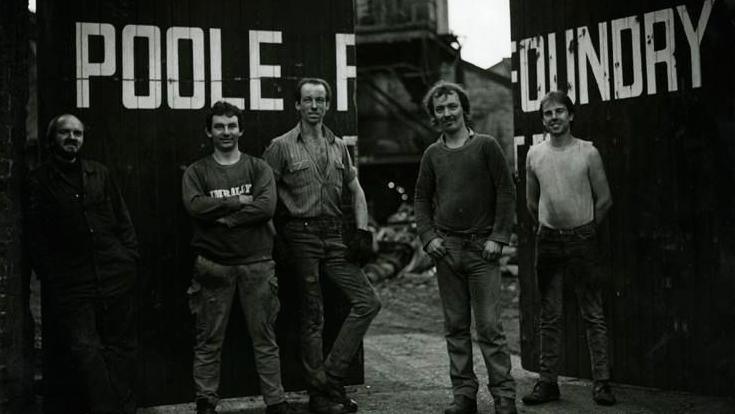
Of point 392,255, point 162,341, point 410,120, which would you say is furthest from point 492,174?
point 410,120

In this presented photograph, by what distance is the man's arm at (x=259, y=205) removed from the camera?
5.11 m

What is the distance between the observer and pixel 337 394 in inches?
219

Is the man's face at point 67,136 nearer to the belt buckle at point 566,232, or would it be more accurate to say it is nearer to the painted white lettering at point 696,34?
the belt buckle at point 566,232

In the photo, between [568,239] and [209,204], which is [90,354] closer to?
[209,204]

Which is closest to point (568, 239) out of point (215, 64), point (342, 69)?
point (342, 69)

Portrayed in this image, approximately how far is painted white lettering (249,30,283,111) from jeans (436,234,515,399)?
1.86 m

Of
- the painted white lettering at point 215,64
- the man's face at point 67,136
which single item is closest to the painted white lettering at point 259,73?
the painted white lettering at point 215,64

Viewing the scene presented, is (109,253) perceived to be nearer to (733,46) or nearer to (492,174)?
(492,174)

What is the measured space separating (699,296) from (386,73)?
54.5ft

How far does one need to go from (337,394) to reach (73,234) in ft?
6.92

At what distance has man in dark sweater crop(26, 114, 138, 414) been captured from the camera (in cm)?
485

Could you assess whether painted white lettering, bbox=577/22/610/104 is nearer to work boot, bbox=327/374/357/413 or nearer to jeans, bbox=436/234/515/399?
jeans, bbox=436/234/515/399

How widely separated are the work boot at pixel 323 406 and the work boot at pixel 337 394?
4 centimetres

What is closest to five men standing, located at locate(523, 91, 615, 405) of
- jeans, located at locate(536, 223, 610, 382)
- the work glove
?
jeans, located at locate(536, 223, 610, 382)
